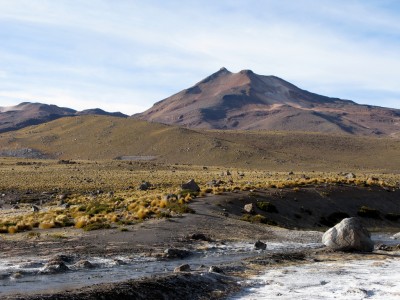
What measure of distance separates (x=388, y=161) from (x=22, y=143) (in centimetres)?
11940

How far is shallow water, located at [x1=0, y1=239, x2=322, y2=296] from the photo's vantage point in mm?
19156

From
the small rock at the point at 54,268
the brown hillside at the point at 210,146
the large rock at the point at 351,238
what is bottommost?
the small rock at the point at 54,268

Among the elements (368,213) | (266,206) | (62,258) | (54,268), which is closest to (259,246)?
(62,258)

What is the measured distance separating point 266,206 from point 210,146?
368 ft

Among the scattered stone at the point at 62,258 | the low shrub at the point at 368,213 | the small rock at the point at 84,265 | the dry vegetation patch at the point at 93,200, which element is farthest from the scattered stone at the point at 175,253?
the low shrub at the point at 368,213

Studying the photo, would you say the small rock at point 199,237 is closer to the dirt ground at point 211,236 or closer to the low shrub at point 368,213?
the dirt ground at point 211,236

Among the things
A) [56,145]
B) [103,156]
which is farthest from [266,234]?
[56,145]

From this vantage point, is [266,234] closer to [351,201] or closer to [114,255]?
[114,255]

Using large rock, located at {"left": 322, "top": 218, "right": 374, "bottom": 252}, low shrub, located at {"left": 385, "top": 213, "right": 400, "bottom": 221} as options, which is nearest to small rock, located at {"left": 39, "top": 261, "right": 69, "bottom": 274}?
large rock, located at {"left": 322, "top": 218, "right": 374, "bottom": 252}

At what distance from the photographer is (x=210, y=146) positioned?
513 feet

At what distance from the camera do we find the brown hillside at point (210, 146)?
143 meters

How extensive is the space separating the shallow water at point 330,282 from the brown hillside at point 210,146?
104 metres

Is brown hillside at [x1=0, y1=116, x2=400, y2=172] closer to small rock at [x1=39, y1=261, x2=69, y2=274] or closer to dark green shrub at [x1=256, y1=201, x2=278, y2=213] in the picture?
dark green shrub at [x1=256, y1=201, x2=278, y2=213]

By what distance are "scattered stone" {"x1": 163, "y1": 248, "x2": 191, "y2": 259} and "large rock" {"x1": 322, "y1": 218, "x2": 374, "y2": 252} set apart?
887 centimetres
